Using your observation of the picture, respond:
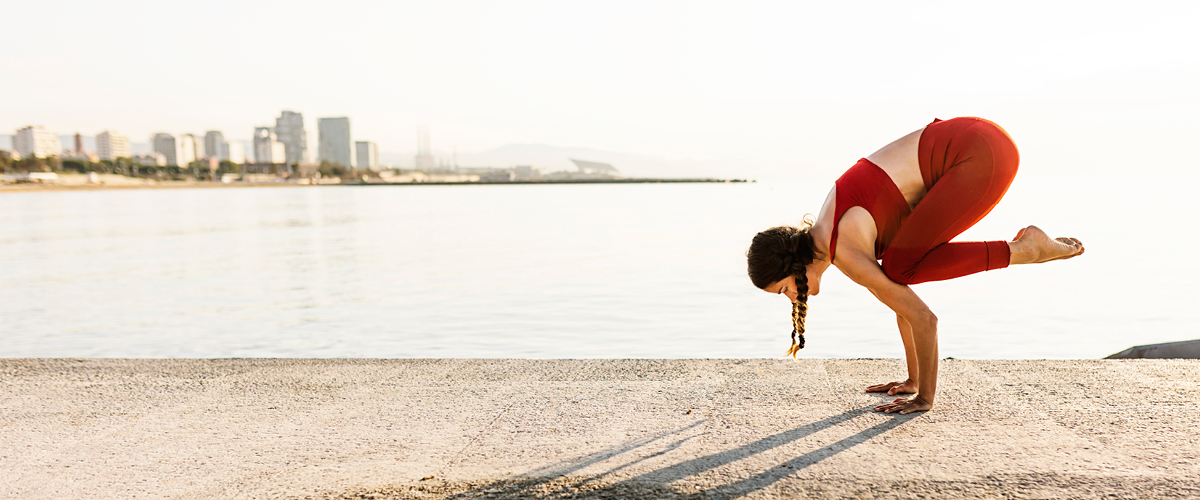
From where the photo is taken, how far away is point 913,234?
368 centimetres

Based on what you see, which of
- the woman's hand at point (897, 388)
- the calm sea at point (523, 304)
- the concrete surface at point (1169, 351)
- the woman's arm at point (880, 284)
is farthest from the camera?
the calm sea at point (523, 304)

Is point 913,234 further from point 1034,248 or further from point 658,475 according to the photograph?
point 658,475

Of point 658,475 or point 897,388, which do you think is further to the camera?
point 897,388

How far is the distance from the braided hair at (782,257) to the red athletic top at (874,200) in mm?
131

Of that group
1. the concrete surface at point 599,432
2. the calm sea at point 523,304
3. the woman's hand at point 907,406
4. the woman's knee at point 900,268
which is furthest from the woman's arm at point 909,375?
the calm sea at point 523,304

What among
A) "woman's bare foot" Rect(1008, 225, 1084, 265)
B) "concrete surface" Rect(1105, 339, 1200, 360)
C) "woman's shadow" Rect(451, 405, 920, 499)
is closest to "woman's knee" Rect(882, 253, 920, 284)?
"woman's bare foot" Rect(1008, 225, 1084, 265)

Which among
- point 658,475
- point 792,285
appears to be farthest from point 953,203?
point 658,475

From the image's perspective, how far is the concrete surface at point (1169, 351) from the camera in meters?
5.20

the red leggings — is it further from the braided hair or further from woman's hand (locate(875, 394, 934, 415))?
woman's hand (locate(875, 394, 934, 415))

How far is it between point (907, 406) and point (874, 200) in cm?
99

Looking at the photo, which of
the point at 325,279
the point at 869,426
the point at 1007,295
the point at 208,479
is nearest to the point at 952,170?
the point at 869,426

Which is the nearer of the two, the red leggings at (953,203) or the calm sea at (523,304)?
the red leggings at (953,203)

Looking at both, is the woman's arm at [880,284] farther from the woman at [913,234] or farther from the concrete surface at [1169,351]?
the concrete surface at [1169,351]

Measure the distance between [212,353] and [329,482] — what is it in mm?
6763
